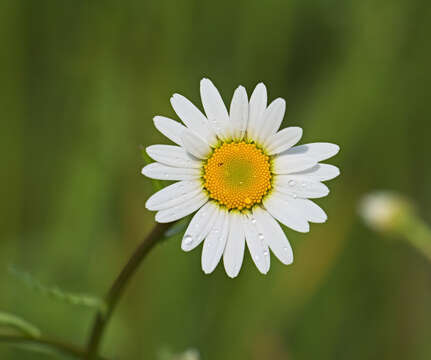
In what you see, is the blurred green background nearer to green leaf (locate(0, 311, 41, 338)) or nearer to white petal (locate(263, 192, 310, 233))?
green leaf (locate(0, 311, 41, 338))

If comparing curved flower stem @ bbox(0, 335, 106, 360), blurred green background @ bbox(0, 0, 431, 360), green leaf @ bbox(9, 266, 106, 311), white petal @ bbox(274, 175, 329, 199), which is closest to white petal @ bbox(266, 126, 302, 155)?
white petal @ bbox(274, 175, 329, 199)

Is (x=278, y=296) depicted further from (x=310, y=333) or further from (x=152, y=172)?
(x=152, y=172)

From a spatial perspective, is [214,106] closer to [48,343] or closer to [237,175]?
[237,175]

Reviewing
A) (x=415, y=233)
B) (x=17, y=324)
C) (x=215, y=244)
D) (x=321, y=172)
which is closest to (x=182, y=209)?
(x=215, y=244)

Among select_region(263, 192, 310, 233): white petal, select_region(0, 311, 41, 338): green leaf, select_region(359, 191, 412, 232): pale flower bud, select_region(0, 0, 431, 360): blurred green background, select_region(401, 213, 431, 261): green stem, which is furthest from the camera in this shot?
select_region(0, 0, 431, 360): blurred green background

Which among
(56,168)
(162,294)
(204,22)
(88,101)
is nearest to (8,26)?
(88,101)

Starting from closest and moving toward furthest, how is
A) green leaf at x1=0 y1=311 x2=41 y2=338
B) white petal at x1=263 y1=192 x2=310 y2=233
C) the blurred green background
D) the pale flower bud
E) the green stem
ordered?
white petal at x1=263 y1=192 x2=310 y2=233 < green leaf at x1=0 y1=311 x2=41 y2=338 < the green stem < the pale flower bud < the blurred green background
